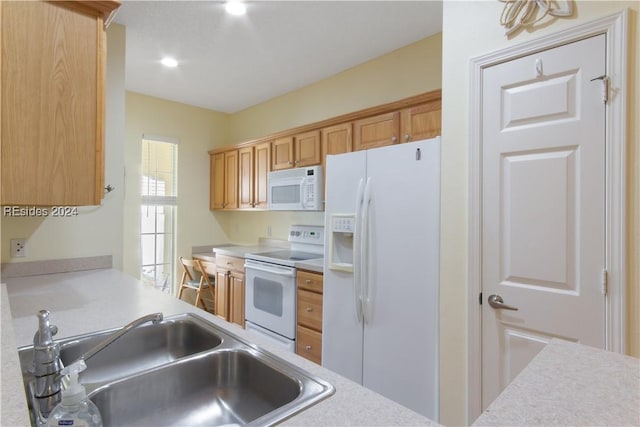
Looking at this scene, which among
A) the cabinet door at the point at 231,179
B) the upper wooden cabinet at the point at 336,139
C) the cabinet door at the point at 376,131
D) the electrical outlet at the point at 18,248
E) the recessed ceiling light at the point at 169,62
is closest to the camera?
the electrical outlet at the point at 18,248

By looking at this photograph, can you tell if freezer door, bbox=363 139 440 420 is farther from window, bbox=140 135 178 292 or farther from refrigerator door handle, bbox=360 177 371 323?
window, bbox=140 135 178 292

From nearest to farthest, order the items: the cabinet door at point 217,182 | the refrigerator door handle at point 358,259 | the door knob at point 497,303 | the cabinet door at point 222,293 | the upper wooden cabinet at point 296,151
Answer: the door knob at point 497,303 < the refrigerator door handle at point 358,259 < the upper wooden cabinet at point 296,151 < the cabinet door at point 222,293 < the cabinet door at point 217,182

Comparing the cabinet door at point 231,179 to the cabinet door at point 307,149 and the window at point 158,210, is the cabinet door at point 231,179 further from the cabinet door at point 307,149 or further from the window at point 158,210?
the cabinet door at point 307,149

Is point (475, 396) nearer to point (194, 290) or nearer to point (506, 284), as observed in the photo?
point (506, 284)

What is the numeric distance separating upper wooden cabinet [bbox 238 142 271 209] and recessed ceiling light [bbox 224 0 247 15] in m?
1.52

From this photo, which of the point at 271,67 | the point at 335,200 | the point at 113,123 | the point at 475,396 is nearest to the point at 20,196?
the point at 113,123

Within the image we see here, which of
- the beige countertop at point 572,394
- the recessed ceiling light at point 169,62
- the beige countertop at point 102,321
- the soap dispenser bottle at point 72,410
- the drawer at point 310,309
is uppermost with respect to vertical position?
the recessed ceiling light at point 169,62

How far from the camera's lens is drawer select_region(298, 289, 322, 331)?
2.59 m

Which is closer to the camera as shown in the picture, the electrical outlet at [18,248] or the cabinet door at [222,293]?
the electrical outlet at [18,248]

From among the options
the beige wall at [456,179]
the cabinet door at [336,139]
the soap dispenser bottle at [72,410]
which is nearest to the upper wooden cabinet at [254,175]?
the cabinet door at [336,139]

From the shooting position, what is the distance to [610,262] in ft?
4.23

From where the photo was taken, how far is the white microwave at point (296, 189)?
306cm

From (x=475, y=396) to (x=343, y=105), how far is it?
2.64m

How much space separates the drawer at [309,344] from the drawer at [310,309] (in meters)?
0.05
